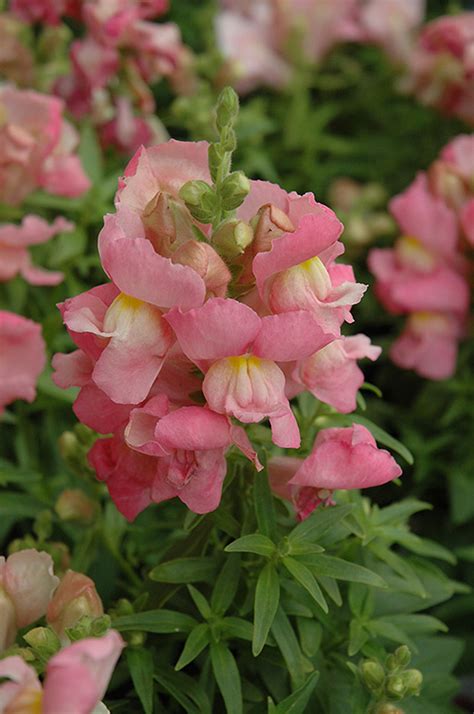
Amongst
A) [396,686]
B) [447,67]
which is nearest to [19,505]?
[396,686]

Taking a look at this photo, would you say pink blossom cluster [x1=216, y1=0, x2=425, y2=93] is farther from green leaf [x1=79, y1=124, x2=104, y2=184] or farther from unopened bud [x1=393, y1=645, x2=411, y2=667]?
unopened bud [x1=393, y1=645, x2=411, y2=667]

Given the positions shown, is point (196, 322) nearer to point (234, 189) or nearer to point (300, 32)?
point (234, 189)

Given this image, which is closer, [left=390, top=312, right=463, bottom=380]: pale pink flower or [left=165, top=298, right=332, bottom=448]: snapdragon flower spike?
[left=165, top=298, right=332, bottom=448]: snapdragon flower spike

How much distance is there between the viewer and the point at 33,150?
1.18 meters

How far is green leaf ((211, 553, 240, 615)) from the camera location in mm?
816

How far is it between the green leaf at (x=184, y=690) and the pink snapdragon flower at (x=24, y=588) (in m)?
0.12

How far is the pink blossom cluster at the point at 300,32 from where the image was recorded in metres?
1.64

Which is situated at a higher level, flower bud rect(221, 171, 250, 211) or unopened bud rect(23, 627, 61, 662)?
flower bud rect(221, 171, 250, 211)

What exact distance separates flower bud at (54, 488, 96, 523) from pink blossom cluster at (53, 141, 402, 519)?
0.19 m

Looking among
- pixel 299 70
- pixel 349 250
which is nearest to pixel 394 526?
pixel 349 250

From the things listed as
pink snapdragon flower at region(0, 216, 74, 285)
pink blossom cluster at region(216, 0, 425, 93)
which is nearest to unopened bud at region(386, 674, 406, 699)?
pink snapdragon flower at region(0, 216, 74, 285)

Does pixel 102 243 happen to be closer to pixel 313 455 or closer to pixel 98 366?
pixel 98 366

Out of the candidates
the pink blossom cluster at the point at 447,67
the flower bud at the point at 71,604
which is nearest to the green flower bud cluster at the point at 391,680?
the flower bud at the point at 71,604

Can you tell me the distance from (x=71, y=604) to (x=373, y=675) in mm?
237
